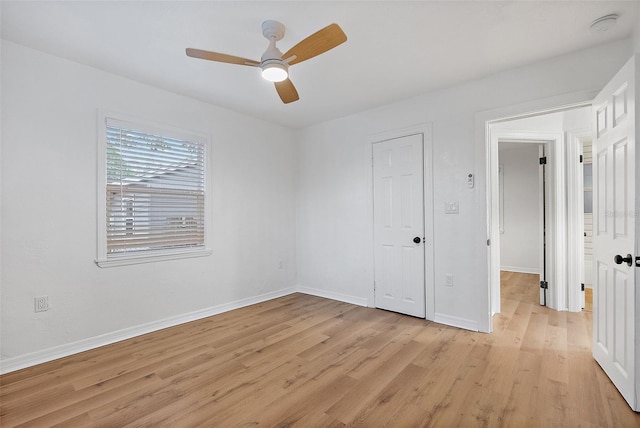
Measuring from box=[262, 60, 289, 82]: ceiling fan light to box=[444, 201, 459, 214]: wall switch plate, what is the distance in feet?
7.20

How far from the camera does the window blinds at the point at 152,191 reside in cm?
297

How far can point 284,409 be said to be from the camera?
1919 mm

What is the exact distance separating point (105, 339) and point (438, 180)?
3.71m

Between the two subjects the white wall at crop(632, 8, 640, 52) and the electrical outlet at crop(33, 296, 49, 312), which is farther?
the electrical outlet at crop(33, 296, 49, 312)

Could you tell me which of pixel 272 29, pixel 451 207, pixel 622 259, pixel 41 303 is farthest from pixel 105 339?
pixel 622 259

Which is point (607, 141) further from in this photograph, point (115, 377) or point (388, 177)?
point (115, 377)

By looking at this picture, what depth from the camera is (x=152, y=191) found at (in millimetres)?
3207

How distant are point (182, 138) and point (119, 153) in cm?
67

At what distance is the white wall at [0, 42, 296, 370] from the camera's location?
2.43 meters

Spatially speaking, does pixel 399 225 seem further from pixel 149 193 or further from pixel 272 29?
pixel 149 193

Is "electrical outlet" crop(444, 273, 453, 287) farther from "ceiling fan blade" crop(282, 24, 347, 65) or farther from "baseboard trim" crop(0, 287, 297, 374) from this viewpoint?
"ceiling fan blade" crop(282, 24, 347, 65)

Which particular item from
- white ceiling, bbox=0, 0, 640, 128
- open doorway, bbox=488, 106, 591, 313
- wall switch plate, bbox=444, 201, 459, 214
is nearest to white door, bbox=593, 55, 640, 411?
white ceiling, bbox=0, 0, 640, 128

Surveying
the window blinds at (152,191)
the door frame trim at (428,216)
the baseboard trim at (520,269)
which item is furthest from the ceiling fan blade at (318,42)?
the baseboard trim at (520,269)

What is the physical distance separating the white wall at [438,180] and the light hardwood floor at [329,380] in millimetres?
715
